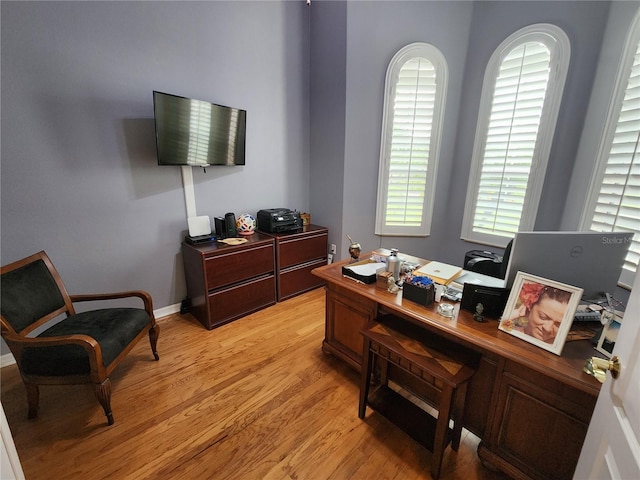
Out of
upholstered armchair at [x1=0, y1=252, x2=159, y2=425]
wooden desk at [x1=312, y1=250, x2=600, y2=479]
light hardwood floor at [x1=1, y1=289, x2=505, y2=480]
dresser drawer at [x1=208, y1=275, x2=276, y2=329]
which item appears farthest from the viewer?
dresser drawer at [x1=208, y1=275, x2=276, y2=329]

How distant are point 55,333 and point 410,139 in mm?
3401

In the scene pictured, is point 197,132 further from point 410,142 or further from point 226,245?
point 410,142

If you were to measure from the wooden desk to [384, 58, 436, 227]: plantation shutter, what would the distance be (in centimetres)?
197

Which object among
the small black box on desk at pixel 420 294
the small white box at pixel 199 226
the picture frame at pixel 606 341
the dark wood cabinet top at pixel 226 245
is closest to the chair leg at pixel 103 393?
the dark wood cabinet top at pixel 226 245

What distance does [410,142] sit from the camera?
120 inches

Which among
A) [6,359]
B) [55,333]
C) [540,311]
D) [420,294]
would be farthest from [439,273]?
[6,359]

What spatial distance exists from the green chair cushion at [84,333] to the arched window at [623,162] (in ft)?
10.9

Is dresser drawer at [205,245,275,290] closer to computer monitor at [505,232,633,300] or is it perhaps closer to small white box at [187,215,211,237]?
small white box at [187,215,211,237]

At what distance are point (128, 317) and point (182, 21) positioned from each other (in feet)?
7.83

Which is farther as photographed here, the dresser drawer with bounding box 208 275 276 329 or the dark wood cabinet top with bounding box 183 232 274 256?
the dresser drawer with bounding box 208 275 276 329

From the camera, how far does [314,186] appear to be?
3.41 metres

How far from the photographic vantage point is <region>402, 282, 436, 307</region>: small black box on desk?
1368 mm

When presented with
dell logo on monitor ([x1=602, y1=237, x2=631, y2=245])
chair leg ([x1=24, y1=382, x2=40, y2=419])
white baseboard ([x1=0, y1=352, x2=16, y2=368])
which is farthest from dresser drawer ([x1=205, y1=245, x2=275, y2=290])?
dell logo on monitor ([x1=602, y1=237, x2=631, y2=245])

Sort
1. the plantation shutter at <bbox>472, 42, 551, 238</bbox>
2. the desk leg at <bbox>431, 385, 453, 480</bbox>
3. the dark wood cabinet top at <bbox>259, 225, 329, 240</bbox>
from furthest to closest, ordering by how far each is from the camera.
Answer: the dark wood cabinet top at <bbox>259, 225, 329, 240</bbox> < the plantation shutter at <bbox>472, 42, 551, 238</bbox> < the desk leg at <bbox>431, 385, 453, 480</bbox>
